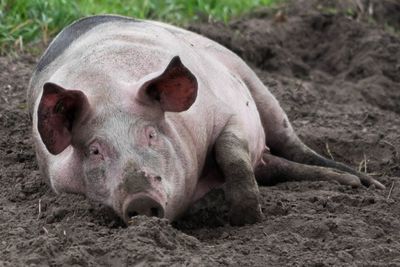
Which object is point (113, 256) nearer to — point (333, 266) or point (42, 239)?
point (42, 239)

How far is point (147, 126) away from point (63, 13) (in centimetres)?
436

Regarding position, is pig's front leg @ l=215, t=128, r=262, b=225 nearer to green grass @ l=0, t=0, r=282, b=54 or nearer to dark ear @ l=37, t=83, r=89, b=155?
dark ear @ l=37, t=83, r=89, b=155

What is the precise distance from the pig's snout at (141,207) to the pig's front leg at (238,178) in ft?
2.40

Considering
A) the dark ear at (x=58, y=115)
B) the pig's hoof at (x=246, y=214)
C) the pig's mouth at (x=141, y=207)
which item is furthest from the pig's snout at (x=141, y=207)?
the pig's hoof at (x=246, y=214)

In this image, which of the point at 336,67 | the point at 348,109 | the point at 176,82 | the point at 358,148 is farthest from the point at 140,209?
the point at 336,67

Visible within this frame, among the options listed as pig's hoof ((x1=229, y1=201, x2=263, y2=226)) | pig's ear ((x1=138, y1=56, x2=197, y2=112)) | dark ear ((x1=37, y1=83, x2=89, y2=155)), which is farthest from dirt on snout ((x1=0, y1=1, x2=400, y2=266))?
pig's ear ((x1=138, y1=56, x2=197, y2=112))

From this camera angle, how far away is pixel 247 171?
5.45 m

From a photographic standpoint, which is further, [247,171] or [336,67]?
[336,67]

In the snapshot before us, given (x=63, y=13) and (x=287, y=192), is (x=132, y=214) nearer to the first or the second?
(x=287, y=192)

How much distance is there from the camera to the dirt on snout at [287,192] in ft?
14.6

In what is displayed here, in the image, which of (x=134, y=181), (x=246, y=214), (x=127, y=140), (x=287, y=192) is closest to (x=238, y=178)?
(x=246, y=214)

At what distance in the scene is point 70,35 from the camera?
6211 millimetres

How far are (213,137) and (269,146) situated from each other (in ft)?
4.30

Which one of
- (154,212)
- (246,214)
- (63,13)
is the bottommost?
(63,13)
